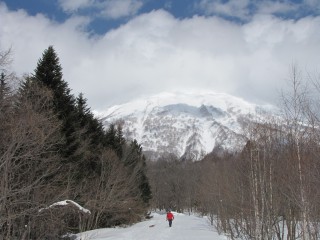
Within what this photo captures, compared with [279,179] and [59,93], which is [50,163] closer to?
[59,93]

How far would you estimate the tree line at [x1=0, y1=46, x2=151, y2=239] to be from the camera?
64.5ft

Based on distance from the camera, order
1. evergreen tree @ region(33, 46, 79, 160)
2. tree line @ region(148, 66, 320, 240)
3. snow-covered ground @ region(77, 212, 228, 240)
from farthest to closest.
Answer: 1. snow-covered ground @ region(77, 212, 228, 240)
2. evergreen tree @ region(33, 46, 79, 160)
3. tree line @ region(148, 66, 320, 240)

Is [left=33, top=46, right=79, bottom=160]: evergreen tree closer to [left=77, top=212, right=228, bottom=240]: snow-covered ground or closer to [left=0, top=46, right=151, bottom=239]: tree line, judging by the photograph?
[left=0, top=46, right=151, bottom=239]: tree line

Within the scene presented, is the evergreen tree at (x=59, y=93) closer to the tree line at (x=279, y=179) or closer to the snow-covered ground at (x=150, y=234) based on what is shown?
the snow-covered ground at (x=150, y=234)

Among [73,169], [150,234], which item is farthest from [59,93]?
[150,234]

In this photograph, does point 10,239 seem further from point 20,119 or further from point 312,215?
point 312,215

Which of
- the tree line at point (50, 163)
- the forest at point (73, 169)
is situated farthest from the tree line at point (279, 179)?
the tree line at point (50, 163)

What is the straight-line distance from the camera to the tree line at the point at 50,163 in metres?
19.7

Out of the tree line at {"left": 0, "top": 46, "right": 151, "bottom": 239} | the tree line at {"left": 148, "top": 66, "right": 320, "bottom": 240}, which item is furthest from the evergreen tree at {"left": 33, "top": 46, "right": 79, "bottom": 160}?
the tree line at {"left": 148, "top": 66, "right": 320, "bottom": 240}

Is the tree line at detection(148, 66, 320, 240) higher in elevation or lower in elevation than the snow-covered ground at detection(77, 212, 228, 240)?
higher

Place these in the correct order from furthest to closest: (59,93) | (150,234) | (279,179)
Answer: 1. (150,234)
2. (59,93)
3. (279,179)

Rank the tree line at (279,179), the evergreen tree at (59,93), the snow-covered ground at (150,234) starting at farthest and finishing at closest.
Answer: the snow-covered ground at (150,234)
the evergreen tree at (59,93)
the tree line at (279,179)

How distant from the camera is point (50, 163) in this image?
997 inches

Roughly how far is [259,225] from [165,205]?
3639 inches
